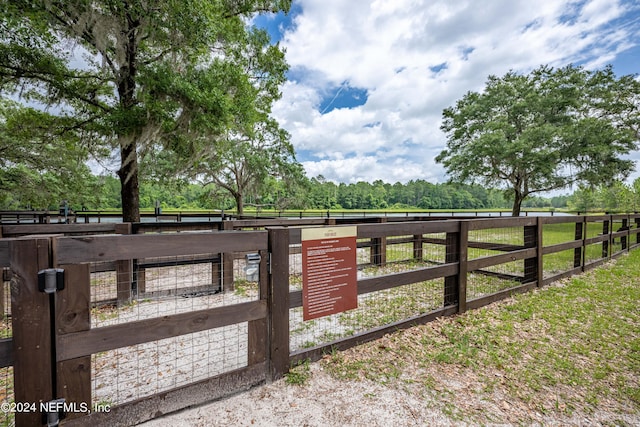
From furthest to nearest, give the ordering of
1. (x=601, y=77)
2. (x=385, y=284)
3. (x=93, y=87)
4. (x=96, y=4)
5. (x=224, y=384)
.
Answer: (x=601, y=77) → (x=93, y=87) → (x=96, y=4) → (x=385, y=284) → (x=224, y=384)

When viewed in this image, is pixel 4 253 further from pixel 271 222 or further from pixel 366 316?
pixel 271 222

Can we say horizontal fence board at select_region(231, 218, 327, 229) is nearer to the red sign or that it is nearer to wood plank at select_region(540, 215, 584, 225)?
the red sign

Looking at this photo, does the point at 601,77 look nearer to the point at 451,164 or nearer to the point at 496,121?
the point at 496,121

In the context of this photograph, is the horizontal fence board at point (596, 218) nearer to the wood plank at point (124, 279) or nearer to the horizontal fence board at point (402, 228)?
the horizontal fence board at point (402, 228)

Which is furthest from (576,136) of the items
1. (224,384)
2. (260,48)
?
(224,384)

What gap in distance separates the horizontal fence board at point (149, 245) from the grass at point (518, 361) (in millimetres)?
1527

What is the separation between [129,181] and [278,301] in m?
7.48

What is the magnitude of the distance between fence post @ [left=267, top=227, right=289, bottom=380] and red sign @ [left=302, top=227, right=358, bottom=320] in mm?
190

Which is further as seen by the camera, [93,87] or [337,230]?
[93,87]

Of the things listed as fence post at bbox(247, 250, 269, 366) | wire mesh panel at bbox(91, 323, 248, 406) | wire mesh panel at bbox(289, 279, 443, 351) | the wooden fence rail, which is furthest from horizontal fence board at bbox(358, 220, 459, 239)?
wire mesh panel at bbox(91, 323, 248, 406)

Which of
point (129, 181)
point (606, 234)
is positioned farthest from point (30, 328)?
point (606, 234)

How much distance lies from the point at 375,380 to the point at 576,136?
76.7 feet

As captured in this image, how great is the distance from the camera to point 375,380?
2.64 metres

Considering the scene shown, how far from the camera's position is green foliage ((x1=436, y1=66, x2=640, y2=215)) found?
61.2 ft
